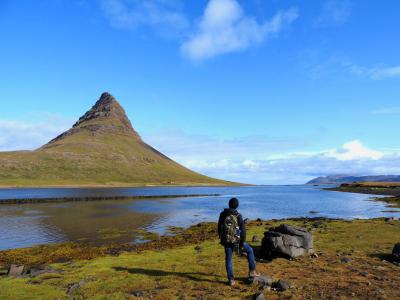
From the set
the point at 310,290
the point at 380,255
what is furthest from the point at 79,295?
the point at 380,255

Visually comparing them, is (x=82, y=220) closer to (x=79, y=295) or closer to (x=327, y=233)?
(x=327, y=233)

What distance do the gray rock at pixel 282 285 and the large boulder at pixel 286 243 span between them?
548 centimetres

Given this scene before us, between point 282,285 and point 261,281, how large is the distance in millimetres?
1083

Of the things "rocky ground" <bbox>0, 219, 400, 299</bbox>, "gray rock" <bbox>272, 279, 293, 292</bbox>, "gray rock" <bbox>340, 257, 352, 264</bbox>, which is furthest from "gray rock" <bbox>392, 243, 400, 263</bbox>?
"gray rock" <bbox>272, 279, 293, 292</bbox>

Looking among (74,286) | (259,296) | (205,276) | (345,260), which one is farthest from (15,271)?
(345,260)

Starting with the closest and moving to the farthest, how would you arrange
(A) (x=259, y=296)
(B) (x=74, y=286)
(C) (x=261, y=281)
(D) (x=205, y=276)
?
(A) (x=259, y=296)
(C) (x=261, y=281)
(B) (x=74, y=286)
(D) (x=205, y=276)

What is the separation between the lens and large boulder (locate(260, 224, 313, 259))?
21750 mm

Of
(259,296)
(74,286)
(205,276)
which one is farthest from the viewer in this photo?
(205,276)

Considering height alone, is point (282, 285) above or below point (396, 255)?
below

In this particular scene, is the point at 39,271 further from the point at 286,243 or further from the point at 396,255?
the point at 396,255

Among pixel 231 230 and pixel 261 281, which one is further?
pixel 231 230

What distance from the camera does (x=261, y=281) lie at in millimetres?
16625

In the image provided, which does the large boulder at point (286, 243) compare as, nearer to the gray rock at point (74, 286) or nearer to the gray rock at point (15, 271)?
the gray rock at point (74, 286)

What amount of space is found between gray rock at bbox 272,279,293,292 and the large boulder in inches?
216
